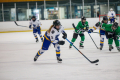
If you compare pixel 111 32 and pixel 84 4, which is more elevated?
pixel 84 4

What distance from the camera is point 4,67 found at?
406 cm

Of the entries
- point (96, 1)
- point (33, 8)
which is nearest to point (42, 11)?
point (33, 8)

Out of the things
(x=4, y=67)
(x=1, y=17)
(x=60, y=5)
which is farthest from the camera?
(x=60, y=5)

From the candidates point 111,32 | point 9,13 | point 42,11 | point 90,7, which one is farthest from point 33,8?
point 111,32

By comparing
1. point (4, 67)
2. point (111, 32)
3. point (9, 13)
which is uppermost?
point (9, 13)

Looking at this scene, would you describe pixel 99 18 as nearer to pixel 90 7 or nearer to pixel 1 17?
A: pixel 90 7

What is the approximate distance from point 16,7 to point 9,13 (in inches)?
20.4

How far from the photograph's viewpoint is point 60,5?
13.6 metres

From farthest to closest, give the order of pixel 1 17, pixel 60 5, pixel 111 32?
pixel 60 5 → pixel 1 17 → pixel 111 32

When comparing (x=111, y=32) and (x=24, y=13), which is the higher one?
(x=24, y=13)

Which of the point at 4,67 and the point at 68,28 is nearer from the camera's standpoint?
the point at 4,67

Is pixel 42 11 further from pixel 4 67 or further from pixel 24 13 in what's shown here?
pixel 4 67

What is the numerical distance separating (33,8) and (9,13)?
4.67 feet

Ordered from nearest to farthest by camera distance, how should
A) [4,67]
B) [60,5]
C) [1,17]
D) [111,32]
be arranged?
1. [4,67]
2. [111,32]
3. [1,17]
4. [60,5]
